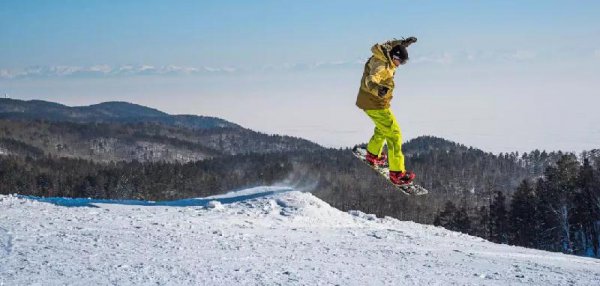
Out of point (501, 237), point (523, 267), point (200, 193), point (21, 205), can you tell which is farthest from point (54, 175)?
point (523, 267)

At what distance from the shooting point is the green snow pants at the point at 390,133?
13.5m

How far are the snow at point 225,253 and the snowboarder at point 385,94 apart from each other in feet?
8.00

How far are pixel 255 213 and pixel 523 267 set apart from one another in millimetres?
9081

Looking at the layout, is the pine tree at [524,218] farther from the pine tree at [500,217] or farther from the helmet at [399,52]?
the helmet at [399,52]

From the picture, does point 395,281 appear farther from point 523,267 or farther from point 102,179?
point 102,179

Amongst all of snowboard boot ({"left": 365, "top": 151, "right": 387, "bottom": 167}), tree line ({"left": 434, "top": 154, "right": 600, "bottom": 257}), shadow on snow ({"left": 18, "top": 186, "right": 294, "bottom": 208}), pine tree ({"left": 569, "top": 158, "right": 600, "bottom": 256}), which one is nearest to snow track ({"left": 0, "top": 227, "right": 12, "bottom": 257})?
shadow on snow ({"left": 18, "top": 186, "right": 294, "bottom": 208})

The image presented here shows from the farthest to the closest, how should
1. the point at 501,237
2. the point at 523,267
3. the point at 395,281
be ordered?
the point at 501,237 → the point at 523,267 → the point at 395,281

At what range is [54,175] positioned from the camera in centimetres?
14038

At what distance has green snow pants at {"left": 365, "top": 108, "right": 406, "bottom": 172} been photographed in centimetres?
1350

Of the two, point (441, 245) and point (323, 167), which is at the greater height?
point (323, 167)

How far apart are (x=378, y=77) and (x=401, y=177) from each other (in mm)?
3509

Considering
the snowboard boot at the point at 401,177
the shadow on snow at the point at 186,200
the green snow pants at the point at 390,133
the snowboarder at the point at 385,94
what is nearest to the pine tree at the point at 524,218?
the shadow on snow at the point at 186,200

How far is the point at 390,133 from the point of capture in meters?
13.7

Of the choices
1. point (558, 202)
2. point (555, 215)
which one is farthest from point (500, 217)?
point (558, 202)
